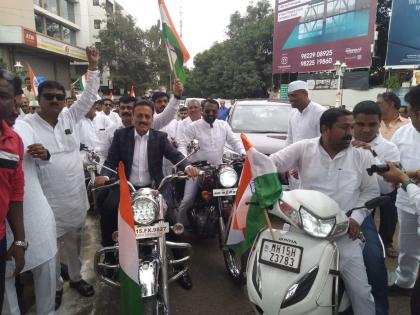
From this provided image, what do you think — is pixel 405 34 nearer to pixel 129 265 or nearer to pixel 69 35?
pixel 129 265

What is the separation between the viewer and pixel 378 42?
28.3 meters

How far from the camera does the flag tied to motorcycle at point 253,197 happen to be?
2271 mm

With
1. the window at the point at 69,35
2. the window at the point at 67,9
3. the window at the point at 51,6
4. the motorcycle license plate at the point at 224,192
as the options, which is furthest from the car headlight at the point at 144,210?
the window at the point at 69,35

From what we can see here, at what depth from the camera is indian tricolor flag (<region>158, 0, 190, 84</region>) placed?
4.28 m

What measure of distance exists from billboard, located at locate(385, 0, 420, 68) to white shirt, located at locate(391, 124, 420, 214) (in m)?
17.4

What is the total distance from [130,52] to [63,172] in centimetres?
3529

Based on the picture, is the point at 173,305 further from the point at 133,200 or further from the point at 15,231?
the point at 15,231

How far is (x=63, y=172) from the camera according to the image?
2998 mm

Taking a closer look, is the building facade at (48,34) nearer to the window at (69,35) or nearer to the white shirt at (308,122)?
the window at (69,35)

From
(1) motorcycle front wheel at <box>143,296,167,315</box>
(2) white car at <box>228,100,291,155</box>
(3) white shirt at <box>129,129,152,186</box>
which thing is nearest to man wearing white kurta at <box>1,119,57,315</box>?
(1) motorcycle front wheel at <box>143,296,167,315</box>

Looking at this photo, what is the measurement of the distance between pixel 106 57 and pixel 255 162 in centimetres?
3675

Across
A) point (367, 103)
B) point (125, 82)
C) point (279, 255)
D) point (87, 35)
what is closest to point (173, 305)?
point (279, 255)

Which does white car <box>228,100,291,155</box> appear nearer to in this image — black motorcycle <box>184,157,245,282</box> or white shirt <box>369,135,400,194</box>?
black motorcycle <box>184,157,245,282</box>

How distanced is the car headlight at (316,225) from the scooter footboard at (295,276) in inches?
2.6
